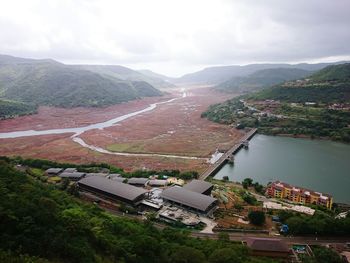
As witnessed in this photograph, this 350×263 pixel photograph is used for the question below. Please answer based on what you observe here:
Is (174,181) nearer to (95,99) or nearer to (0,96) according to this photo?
(95,99)

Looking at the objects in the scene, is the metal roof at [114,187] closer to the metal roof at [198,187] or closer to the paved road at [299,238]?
the metal roof at [198,187]

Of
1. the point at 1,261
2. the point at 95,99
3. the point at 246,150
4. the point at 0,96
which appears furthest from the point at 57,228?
the point at 0,96

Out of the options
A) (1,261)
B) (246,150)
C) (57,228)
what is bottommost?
(246,150)

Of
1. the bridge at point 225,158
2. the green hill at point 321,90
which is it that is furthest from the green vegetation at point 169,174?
the green hill at point 321,90

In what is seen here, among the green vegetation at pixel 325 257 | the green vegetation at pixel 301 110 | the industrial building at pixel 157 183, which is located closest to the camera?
the green vegetation at pixel 325 257

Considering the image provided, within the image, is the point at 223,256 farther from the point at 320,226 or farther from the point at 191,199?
the point at 191,199

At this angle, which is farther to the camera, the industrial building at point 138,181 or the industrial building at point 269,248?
the industrial building at point 138,181
